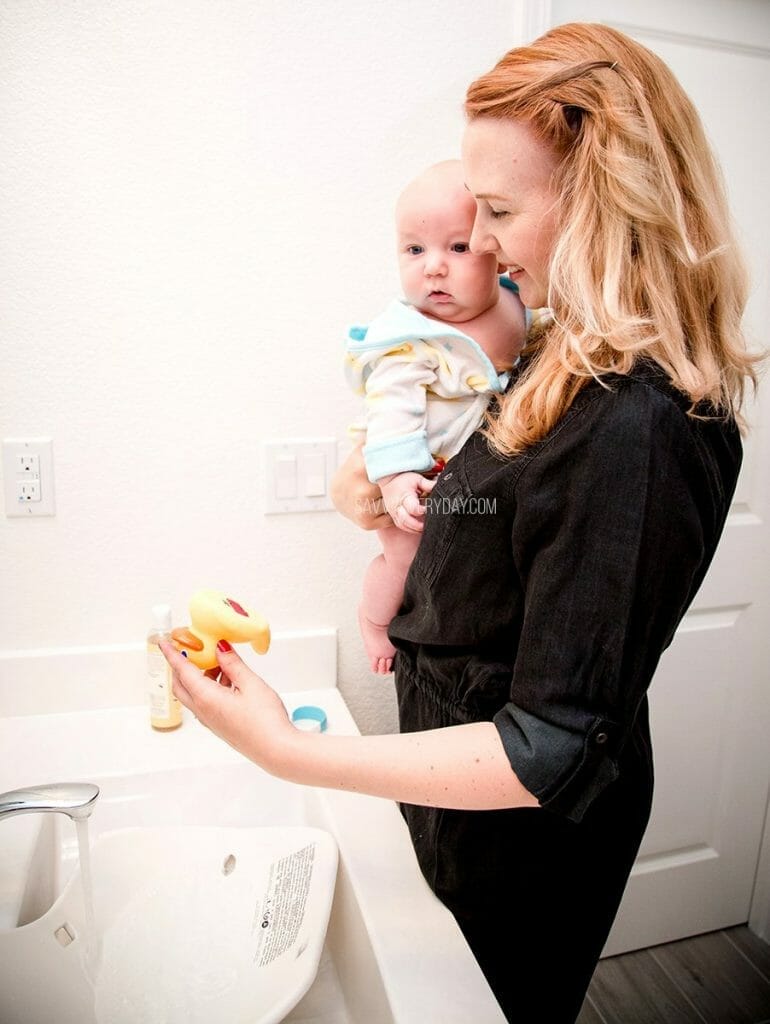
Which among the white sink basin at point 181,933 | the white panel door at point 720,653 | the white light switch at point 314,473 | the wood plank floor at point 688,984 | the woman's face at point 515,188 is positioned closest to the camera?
the woman's face at point 515,188

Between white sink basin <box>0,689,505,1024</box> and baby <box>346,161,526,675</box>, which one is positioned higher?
baby <box>346,161,526,675</box>

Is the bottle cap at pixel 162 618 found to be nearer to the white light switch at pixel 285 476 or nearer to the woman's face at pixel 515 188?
the white light switch at pixel 285 476

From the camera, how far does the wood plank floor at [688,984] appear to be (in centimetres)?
168

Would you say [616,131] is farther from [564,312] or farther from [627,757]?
[627,757]

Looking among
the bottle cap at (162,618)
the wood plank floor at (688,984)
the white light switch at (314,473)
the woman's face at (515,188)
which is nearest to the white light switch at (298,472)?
the white light switch at (314,473)

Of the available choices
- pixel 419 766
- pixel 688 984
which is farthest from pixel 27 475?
pixel 688 984

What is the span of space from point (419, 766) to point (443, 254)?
0.63m

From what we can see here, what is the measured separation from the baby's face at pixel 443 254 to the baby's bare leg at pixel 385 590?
0.31m

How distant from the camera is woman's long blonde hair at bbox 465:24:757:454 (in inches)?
26.1

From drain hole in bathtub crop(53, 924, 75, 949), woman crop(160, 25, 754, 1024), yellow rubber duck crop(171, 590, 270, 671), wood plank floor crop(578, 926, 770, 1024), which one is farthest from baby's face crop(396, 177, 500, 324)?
wood plank floor crop(578, 926, 770, 1024)

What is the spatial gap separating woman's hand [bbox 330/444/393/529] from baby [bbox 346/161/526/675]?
0.04m

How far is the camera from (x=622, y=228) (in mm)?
666

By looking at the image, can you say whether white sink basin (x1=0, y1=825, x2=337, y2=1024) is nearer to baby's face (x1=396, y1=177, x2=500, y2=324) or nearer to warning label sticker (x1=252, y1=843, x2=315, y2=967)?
warning label sticker (x1=252, y1=843, x2=315, y2=967)

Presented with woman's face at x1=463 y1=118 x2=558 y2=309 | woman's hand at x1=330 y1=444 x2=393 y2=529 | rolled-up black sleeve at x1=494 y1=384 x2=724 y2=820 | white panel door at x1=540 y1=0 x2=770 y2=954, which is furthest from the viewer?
white panel door at x1=540 y1=0 x2=770 y2=954
